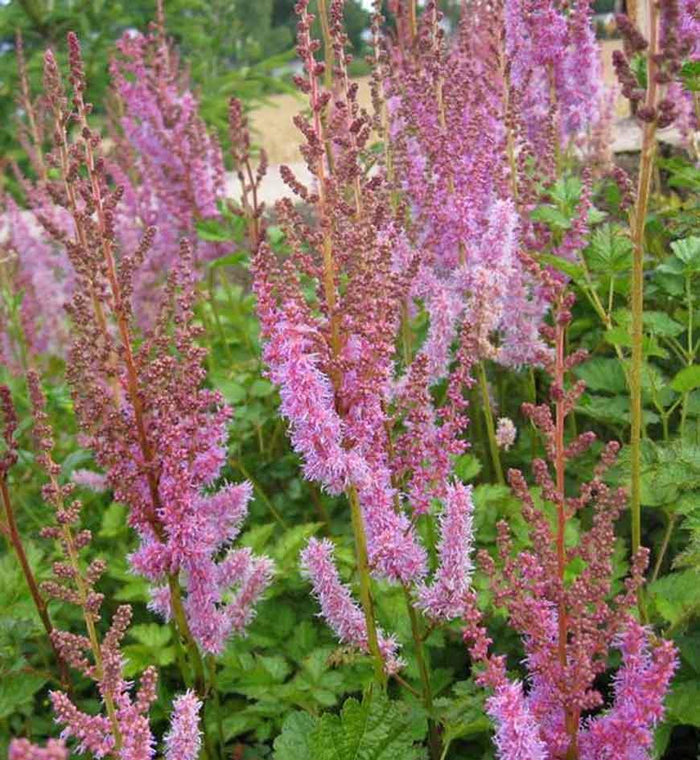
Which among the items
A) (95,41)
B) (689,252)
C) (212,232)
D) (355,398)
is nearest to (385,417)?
(355,398)

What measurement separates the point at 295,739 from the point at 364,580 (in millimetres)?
283

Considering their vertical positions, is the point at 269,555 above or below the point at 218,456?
below

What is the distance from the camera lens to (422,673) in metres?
1.80

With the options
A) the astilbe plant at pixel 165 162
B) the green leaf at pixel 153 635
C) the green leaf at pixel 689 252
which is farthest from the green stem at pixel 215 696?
the astilbe plant at pixel 165 162

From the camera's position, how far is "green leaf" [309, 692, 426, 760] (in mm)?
1493

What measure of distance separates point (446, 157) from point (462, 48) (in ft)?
2.69

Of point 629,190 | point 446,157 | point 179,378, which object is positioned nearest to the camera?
point 629,190

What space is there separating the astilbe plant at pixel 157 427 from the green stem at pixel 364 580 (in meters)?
0.25

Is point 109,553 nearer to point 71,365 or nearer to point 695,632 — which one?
point 71,365

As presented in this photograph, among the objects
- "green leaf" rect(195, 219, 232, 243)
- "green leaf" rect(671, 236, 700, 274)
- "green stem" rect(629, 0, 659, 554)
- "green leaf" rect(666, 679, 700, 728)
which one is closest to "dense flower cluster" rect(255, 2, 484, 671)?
"green stem" rect(629, 0, 659, 554)

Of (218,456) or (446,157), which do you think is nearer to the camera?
(218,456)

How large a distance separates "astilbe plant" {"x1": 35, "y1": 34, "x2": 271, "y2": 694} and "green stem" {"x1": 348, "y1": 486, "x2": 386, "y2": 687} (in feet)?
0.83

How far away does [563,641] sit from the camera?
143 centimetres

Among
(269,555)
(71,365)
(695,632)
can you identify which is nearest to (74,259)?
(71,365)
